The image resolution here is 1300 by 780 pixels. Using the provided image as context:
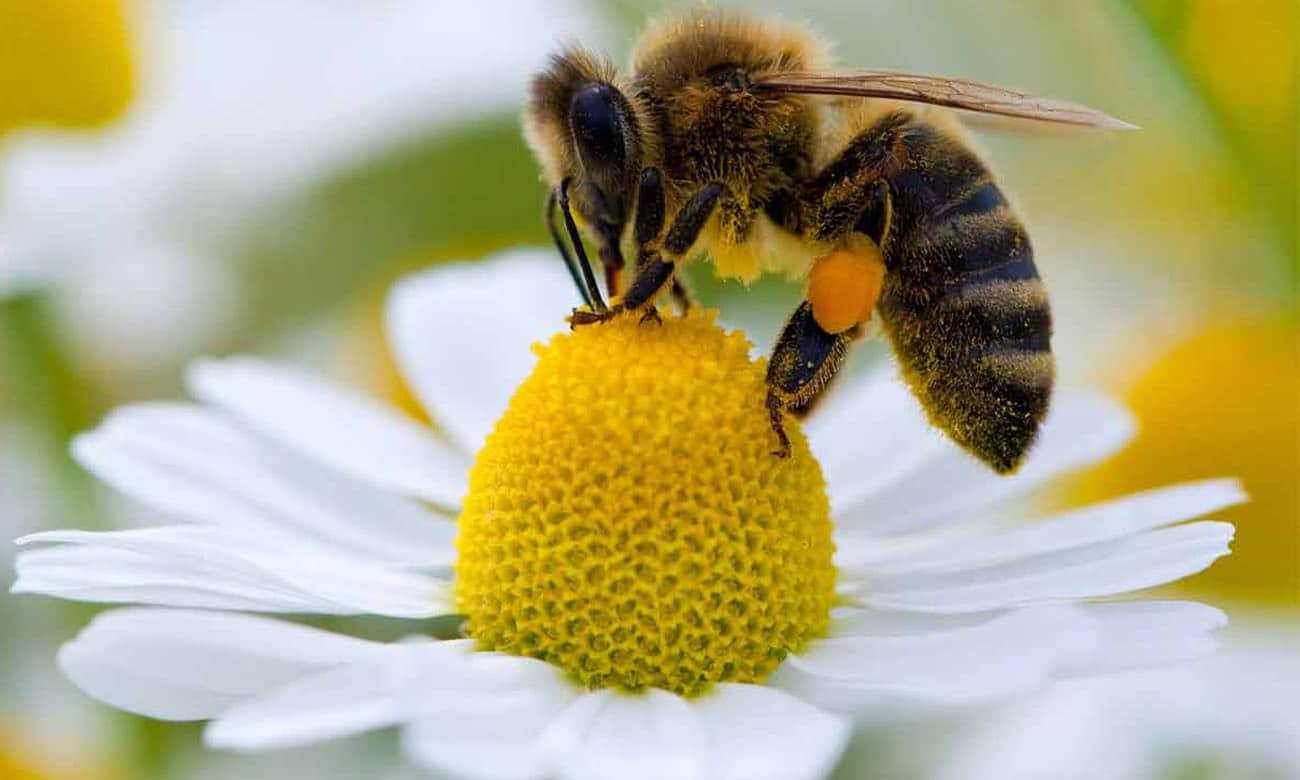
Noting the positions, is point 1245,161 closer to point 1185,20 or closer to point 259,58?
point 1185,20

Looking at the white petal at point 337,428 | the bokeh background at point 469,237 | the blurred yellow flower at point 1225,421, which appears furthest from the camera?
the blurred yellow flower at point 1225,421

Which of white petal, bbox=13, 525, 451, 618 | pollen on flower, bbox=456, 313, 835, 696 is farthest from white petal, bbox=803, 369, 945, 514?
white petal, bbox=13, 525, 451, 618

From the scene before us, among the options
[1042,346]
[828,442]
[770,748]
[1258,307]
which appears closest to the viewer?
[770,748]

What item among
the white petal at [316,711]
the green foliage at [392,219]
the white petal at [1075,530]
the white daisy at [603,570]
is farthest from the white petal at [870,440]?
the green foliage at [392,219]

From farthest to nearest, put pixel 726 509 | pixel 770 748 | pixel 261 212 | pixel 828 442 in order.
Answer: pixel 261 212 < pixel 828 442 < pixel 726 509 < pixel 770 748

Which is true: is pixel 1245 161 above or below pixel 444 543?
above

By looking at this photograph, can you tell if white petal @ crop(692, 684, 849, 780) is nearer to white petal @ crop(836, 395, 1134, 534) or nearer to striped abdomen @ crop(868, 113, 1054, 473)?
striped abdomen @ crop(868, 113, 1054, 473)

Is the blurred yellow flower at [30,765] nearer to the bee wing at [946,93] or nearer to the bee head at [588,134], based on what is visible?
the bee head at [588,134]

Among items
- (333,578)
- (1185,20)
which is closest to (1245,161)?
(1185,20)
